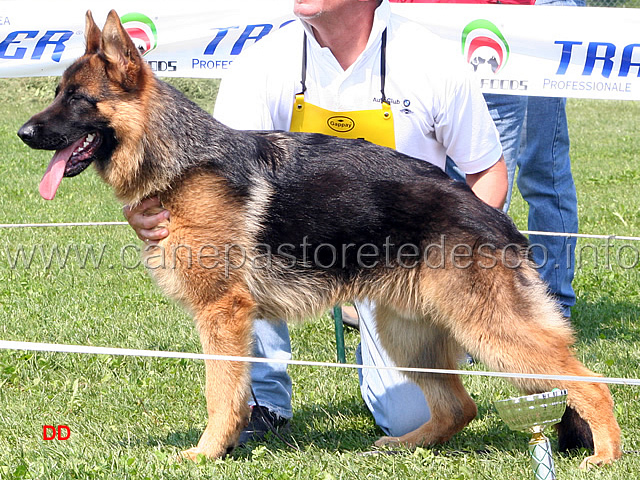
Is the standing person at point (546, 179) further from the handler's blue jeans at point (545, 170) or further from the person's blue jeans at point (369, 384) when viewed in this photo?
the person's blue jeans at point (369, 384)

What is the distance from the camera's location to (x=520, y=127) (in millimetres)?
5098

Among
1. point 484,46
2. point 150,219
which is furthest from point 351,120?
point 484,46

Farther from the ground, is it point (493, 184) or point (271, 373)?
point (493, 184)

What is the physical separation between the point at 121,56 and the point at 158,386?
6.10 ft

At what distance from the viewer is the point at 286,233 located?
10.4ft

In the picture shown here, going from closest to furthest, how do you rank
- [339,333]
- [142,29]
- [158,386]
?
1. [158,386]
2. [339,333]
3. [142,29]

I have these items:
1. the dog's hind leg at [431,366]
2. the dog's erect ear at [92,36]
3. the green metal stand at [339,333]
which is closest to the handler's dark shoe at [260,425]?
the dog's hind leg at [431,366]

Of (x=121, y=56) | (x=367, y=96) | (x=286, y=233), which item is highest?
(x=121, y=56)

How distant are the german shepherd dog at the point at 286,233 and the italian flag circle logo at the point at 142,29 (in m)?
4.03

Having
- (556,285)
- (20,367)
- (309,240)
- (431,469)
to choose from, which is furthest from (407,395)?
(20,367)

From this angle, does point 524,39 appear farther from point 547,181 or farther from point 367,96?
point 367,96

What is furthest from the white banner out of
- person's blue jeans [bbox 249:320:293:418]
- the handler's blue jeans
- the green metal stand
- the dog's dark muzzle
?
the dog's dark muzzle

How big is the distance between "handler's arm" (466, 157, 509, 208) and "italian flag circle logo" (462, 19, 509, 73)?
2.80 meters

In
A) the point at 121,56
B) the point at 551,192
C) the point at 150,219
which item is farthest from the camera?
the point at 551,192
